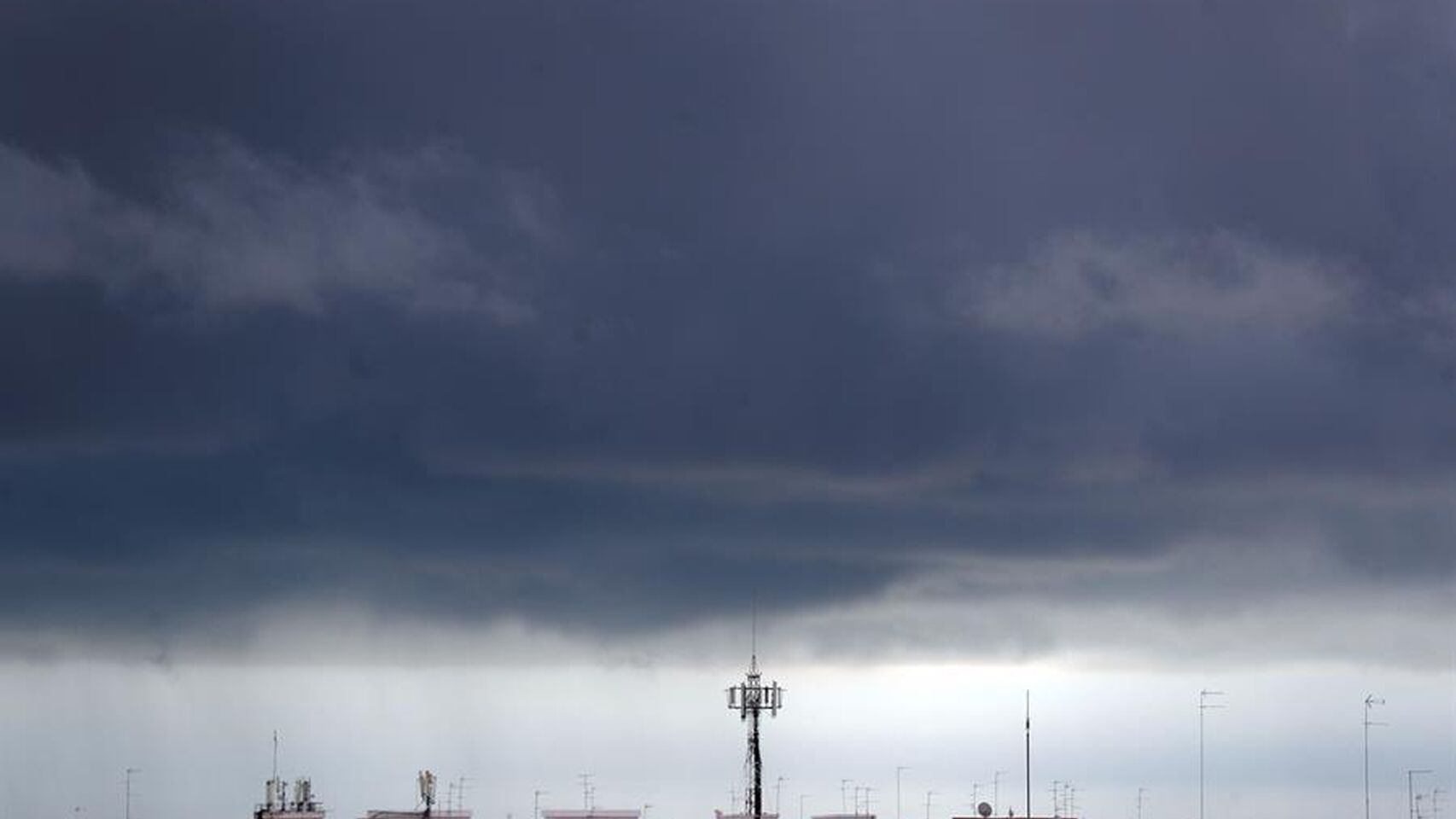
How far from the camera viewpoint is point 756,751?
197750 millimetres

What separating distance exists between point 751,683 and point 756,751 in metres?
4.44

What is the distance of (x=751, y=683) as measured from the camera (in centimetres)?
19850
